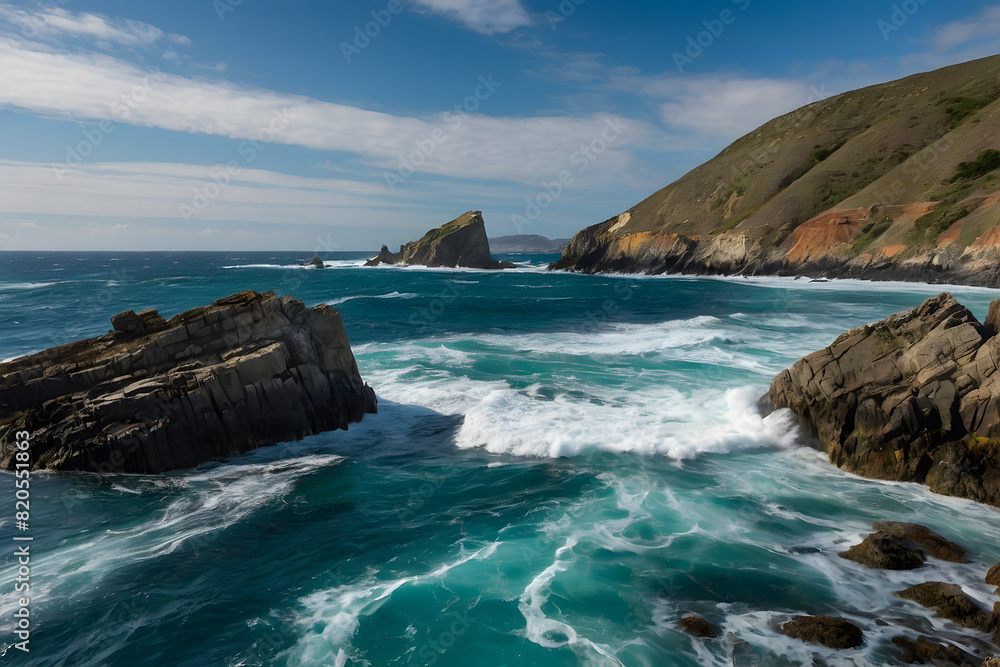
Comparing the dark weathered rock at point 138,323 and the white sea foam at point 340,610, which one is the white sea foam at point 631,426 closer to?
the white sea foam at point 340,610

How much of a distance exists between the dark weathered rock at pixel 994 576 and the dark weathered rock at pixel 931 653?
253 cm

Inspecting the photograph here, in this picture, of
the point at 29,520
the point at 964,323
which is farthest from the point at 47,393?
the point at 964,323

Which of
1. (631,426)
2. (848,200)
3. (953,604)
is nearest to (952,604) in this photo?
(953,604)

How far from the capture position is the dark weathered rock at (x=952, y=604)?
30.0ft

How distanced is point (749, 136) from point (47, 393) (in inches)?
5535

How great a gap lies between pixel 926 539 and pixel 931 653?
12.6ft

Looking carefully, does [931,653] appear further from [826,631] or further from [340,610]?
[340,610]

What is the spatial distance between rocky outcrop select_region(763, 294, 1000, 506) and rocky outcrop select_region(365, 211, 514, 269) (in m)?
114

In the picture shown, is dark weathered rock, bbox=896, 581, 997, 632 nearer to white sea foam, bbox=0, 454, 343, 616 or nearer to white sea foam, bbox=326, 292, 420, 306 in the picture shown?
white sea foam, bbox=0, 454, 343, 616

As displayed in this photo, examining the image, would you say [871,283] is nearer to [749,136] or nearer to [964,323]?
[964,323]

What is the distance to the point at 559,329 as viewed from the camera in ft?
136

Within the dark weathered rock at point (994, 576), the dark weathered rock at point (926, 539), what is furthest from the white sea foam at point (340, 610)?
the dark weathered rock at point (994, 576)

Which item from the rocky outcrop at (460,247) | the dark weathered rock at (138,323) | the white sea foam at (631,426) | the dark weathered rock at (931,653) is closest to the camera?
the dark weathered rock at (931,653)

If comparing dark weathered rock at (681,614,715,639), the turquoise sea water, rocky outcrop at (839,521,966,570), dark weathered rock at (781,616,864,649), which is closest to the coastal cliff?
the turquoise sea water
